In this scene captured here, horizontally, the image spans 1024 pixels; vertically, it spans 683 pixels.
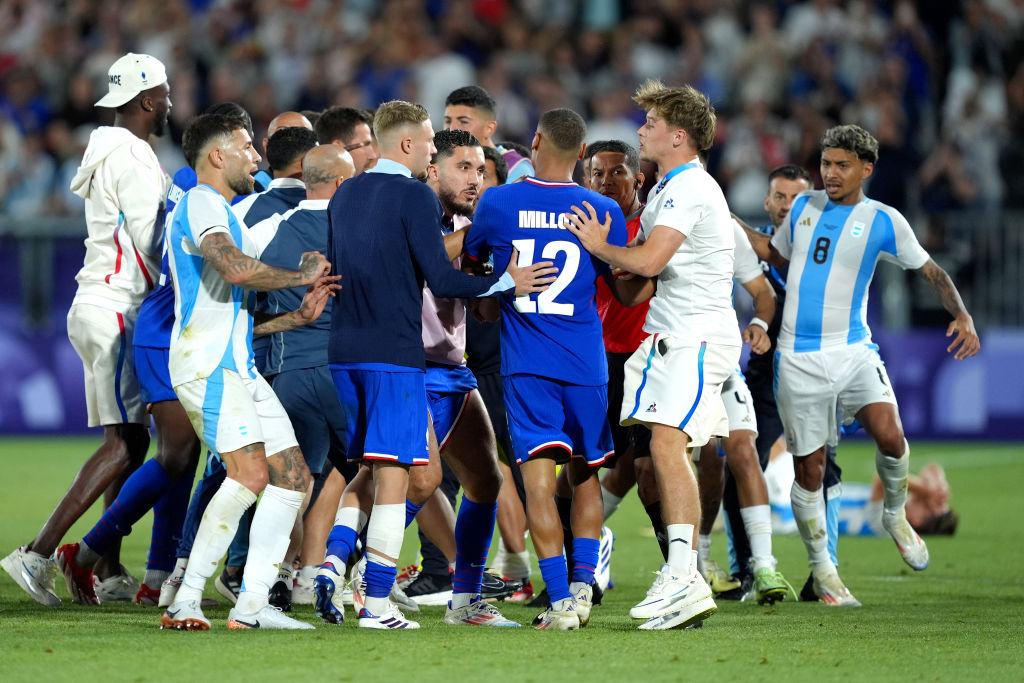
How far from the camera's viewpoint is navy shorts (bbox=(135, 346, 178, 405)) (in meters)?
7.21

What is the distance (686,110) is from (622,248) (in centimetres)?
82

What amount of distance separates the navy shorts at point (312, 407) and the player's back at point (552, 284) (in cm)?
117

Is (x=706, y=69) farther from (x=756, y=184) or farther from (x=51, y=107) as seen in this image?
(x=51, y=107)

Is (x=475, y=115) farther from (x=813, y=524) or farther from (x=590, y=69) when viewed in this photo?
(x=590, y=69)

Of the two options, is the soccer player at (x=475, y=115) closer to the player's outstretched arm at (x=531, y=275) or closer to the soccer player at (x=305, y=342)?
the soccer player at (x=305, y=342)

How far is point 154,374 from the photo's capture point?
7.21m

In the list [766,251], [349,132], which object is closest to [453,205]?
[349,132]

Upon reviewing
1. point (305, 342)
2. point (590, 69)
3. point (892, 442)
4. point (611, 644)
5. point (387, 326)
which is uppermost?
point (590, 69)

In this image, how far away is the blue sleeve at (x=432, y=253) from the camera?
6.38m

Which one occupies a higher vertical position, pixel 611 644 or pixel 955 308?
pixel 955 308

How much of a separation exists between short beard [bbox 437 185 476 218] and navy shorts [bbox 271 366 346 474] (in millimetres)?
1067

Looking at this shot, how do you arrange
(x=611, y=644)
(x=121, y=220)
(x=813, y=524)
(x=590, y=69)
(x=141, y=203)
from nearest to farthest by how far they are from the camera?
(x=611, y=644)
(x=141, y=203)
(x=121, y=220)
(x=813, y=524)
(x=590, y=69)

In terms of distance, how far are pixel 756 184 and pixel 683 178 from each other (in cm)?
1117

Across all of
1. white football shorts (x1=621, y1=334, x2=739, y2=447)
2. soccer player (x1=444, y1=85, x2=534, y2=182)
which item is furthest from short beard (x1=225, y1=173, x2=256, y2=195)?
soccer player (x1=444, y1=85, x2=534, y2=182)
